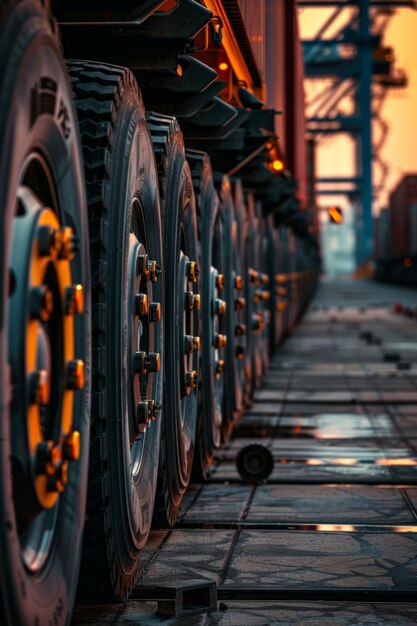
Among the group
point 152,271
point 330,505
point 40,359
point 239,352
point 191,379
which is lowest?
point 330,505

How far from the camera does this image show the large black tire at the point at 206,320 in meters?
8.12

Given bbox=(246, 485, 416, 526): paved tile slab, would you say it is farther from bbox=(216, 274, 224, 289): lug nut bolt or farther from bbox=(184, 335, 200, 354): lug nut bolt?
bbox=(216, 274, 224, 289): lug nut bolt

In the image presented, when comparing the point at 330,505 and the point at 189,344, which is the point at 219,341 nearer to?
the point at 330,505

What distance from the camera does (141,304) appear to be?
5.06m

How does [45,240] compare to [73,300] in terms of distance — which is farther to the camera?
[73,300]

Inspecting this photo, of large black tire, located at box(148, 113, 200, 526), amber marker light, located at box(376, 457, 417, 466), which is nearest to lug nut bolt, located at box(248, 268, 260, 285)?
amber marker light, located at box(376, 457, 417, 466)

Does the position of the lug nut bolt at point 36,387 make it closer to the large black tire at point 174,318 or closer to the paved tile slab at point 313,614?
the paved tile slab at point 313,614

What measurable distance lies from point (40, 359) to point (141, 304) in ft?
5.61

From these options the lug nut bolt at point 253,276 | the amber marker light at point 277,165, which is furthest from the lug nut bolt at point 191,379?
the amber marker light at point 277,165

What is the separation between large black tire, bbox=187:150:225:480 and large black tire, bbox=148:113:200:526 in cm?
106

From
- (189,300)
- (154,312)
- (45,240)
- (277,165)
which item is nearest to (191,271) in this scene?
(189,300)

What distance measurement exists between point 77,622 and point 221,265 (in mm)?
5358

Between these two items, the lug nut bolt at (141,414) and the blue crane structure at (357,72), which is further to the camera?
the blue crane structure at (357,72)

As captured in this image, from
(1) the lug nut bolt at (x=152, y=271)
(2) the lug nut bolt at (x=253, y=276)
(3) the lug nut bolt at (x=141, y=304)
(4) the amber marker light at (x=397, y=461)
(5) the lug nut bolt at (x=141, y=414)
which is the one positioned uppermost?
(1) the lug nut bolt at (x=152, y=271)
